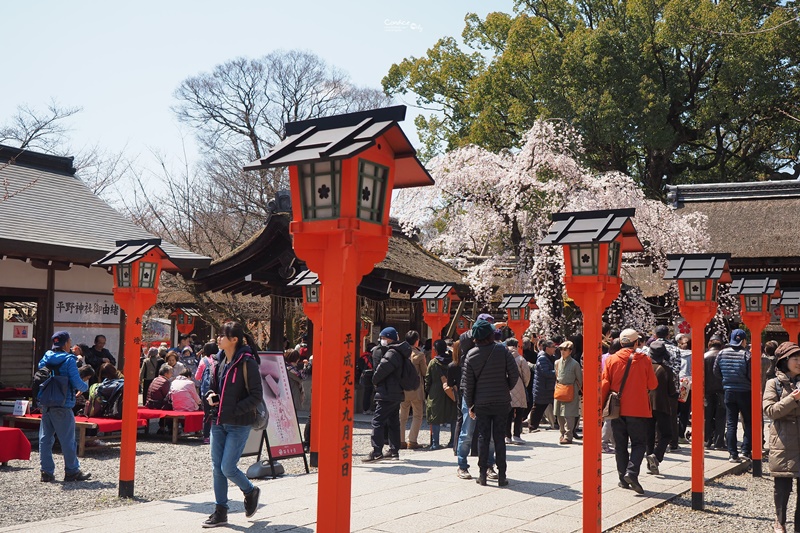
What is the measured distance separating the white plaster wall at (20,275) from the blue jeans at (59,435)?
5.53m

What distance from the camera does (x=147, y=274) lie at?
8.53m

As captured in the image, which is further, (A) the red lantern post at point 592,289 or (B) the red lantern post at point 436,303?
(B) the red lantern post at point 436,303

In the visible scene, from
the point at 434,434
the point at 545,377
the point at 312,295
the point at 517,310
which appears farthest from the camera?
the point at 517,310

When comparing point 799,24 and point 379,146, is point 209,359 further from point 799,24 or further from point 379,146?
point 799,24

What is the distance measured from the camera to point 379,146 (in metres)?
4.65

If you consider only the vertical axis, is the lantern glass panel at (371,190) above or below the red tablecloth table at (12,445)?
above

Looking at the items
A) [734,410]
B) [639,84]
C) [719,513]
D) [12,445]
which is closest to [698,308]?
[719,513]

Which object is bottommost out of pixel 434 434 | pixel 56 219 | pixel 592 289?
pixel 434 434

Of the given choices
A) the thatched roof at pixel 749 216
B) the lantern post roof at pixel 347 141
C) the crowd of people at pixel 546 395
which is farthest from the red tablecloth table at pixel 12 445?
the thatched roof at pixel 749 216

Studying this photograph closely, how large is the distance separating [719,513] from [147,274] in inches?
269

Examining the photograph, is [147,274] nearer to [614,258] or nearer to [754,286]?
[614,258]

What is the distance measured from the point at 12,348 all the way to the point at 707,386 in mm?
13483

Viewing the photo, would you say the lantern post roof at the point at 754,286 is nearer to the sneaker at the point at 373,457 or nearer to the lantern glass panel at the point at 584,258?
the lantern glass panel at the point at 584,258

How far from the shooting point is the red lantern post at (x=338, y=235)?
172 inches
